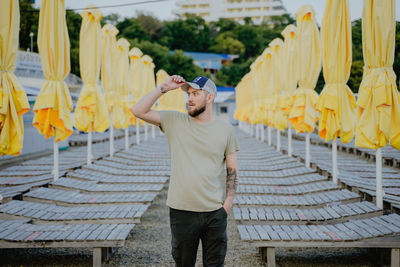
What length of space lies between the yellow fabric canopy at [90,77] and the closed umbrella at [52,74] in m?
1.48

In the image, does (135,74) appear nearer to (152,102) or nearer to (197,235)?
(152,102)

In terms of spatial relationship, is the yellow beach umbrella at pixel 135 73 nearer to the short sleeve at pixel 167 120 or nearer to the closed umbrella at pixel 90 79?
the closed umbrella at pixel 90 79

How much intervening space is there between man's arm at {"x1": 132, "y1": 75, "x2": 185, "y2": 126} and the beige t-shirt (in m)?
0.07

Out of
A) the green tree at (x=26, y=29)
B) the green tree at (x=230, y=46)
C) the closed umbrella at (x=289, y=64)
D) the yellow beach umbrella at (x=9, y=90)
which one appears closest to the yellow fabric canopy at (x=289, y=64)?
the closed umbrella at (x=289, y=64)

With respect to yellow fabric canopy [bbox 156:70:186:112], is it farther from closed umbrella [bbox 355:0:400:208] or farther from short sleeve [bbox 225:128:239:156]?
short sleeve [bbox 225:128:239:156]

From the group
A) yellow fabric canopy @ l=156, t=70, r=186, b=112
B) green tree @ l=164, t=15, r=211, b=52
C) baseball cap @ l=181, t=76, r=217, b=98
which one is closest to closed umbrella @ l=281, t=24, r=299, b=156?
baseball cap @ l=181, t=76, r=217, b=98

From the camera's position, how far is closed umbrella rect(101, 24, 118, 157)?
9.07m

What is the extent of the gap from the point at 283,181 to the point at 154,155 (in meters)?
4.61

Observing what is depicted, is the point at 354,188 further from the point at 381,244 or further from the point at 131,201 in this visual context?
the point at 131,201

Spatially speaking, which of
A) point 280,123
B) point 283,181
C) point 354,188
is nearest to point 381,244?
point 354,188

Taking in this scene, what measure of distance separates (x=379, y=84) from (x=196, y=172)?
2.77 metres

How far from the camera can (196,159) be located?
2303mm

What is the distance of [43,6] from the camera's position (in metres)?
5.40

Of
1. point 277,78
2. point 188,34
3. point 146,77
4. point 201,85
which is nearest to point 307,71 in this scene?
point 277,78
